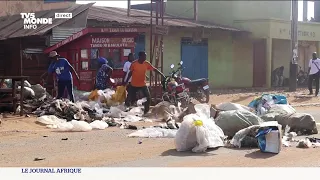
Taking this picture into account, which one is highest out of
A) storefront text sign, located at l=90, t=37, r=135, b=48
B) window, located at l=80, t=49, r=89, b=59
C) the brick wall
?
the brick wall

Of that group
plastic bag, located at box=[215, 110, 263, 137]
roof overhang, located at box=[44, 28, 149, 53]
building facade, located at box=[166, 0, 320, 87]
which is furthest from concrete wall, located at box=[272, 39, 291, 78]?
plastic bag, located at box=[215, 110, 263, 137]

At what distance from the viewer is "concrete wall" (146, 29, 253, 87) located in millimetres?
18719

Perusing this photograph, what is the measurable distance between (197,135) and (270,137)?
831mm

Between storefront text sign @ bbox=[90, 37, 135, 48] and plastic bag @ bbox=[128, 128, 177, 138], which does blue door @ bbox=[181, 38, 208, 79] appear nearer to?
storefront text sign @ bbox=[90, 37, 135, 48]

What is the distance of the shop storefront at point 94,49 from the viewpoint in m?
11.7

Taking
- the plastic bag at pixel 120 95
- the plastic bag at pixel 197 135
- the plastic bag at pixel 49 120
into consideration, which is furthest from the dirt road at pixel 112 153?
the plastic bag at pixel 120 95

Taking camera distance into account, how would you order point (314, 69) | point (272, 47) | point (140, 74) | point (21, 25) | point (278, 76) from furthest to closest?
point (278, 76), point (272, 47), point (314, 69), point (21, 25), point (140, 74)

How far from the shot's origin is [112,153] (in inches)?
246

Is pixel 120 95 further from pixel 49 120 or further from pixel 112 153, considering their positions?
pixel 112 153

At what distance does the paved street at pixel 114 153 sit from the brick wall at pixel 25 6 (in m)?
7.20

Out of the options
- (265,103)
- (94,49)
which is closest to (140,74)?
(94,49)

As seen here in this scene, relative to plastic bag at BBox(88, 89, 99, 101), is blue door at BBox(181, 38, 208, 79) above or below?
above
